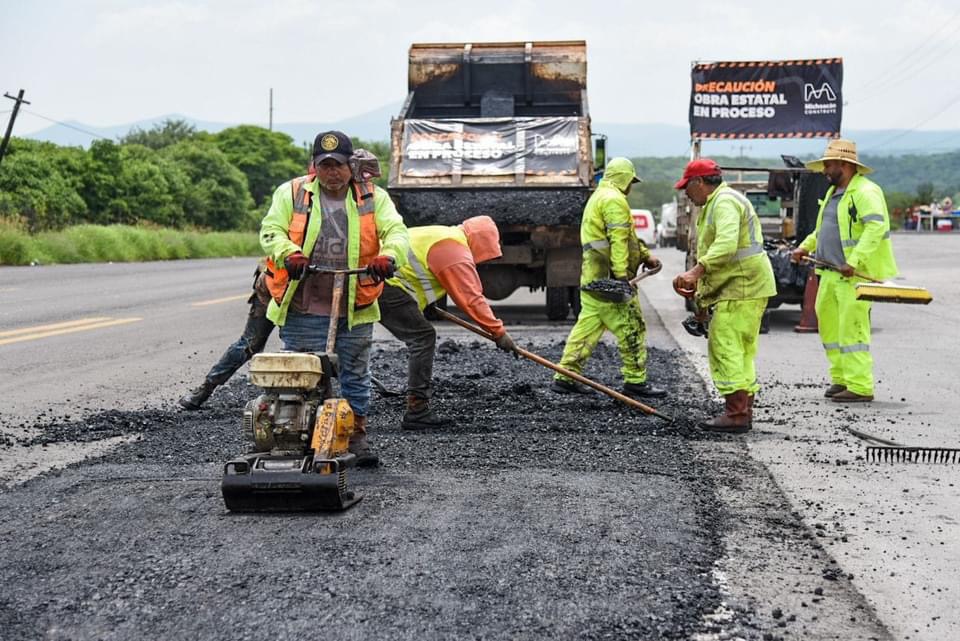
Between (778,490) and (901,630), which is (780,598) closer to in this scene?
(901,630)

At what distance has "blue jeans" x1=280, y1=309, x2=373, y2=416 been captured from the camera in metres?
6.41

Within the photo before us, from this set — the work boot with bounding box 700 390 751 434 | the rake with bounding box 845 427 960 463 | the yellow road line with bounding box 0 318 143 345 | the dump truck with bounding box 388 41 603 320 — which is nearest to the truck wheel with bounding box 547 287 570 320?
the dump truck with bounding box 388 41 603 320

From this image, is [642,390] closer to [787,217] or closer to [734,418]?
[734,418]

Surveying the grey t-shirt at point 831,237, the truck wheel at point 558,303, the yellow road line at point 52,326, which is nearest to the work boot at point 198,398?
the grey t-shirt at point 831,237

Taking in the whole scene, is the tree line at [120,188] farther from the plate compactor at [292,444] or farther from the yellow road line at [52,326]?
the plate compactor at [292,444]

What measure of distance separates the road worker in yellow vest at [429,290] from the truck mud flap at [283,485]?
2164mm

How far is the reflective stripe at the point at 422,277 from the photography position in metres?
7.50

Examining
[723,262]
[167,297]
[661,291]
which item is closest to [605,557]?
[723,262]

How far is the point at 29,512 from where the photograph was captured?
17.9ft

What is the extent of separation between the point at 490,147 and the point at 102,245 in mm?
21324

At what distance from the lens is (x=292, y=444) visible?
5559 mm

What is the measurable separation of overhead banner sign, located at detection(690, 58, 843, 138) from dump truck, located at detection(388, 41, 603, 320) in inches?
283

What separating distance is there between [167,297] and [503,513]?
15.5 m

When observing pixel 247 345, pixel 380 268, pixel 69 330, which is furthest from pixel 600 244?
pixel 69 330
